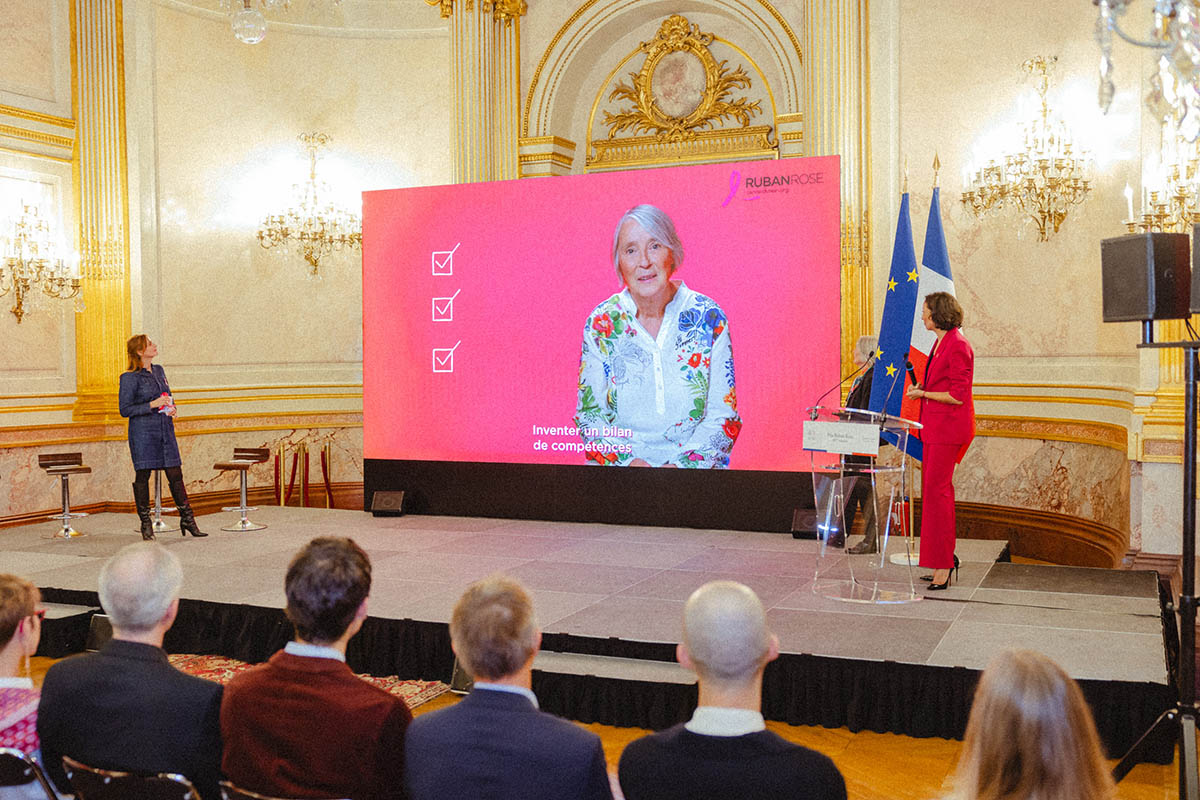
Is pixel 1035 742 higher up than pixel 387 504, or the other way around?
pixel 1035 742

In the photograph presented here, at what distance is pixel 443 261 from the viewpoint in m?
8.90

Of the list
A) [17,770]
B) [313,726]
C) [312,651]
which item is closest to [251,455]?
[17,770]

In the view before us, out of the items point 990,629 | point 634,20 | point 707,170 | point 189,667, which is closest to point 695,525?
point 707,170

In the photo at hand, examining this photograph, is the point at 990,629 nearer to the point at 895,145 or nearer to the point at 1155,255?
the point at 1155,255

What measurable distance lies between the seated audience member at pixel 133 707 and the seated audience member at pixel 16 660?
2.4 inches

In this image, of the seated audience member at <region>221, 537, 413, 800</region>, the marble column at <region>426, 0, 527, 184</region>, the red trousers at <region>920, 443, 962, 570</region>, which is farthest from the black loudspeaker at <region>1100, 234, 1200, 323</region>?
the marble column at <region>426, 0, 527, 184</region>

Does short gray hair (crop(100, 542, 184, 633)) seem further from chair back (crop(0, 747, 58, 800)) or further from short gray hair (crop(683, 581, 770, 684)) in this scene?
short gray hair (crop(683, 581, 770, 684))

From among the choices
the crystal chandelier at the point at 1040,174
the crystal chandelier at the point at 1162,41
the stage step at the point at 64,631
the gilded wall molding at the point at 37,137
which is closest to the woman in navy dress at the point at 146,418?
the stage step at the point at 64,631

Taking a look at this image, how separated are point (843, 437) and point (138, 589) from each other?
3.64 metres

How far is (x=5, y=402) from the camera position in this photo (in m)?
8.79

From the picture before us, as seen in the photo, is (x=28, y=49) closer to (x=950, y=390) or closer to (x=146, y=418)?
(x=146, y=418)

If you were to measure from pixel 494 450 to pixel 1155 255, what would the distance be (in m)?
5.77

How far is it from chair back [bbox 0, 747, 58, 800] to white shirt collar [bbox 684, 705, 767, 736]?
1462mm

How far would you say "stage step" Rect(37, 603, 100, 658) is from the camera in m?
5.93
